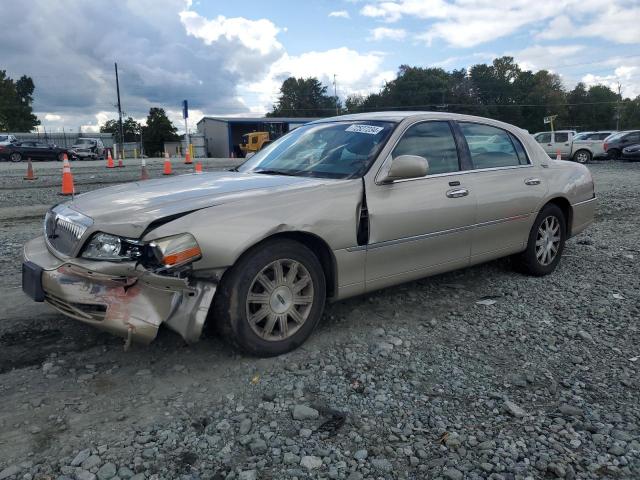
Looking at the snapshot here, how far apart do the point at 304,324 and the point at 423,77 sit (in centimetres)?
8646

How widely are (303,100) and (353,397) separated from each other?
106 meters

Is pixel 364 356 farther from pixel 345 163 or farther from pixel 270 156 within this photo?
pixel 270 156

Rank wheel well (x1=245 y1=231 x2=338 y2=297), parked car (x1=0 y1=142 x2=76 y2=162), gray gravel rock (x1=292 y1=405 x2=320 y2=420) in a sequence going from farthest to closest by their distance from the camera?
parked car (x1=0 y1=142 x2=76 y2=162) → wheel well (x1=245 y1=231 x2=338 y2=297) → gray gravel rock (x1=292 y1=405 x2=320 y2=420)

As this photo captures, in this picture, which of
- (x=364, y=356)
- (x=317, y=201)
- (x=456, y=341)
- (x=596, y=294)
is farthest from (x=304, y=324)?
(x=596, y=294)

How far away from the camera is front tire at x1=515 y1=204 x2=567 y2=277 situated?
5000 mm

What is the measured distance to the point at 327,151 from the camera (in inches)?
160

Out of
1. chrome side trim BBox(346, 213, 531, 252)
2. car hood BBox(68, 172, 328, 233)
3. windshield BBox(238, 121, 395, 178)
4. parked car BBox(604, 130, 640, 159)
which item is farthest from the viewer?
parked car BBox(604, 130, 640, 159)

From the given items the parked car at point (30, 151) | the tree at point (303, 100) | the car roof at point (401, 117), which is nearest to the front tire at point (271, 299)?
the car roof at point (401, 117)

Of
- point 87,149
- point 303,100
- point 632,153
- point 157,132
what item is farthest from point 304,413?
point 303,100

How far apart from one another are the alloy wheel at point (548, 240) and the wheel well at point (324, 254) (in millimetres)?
2570

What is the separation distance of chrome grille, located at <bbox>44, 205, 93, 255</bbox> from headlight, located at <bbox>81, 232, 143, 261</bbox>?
10cm

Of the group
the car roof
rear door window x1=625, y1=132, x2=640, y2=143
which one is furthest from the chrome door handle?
rear door window x1=625, y1=132, x2=640, y2=143

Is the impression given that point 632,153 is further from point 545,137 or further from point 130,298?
point 130,298

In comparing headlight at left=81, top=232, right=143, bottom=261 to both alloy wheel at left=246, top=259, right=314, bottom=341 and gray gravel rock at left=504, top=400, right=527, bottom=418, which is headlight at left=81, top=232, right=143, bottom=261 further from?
gray gravel rock at left=504, top=400, right=527, bottom=418
